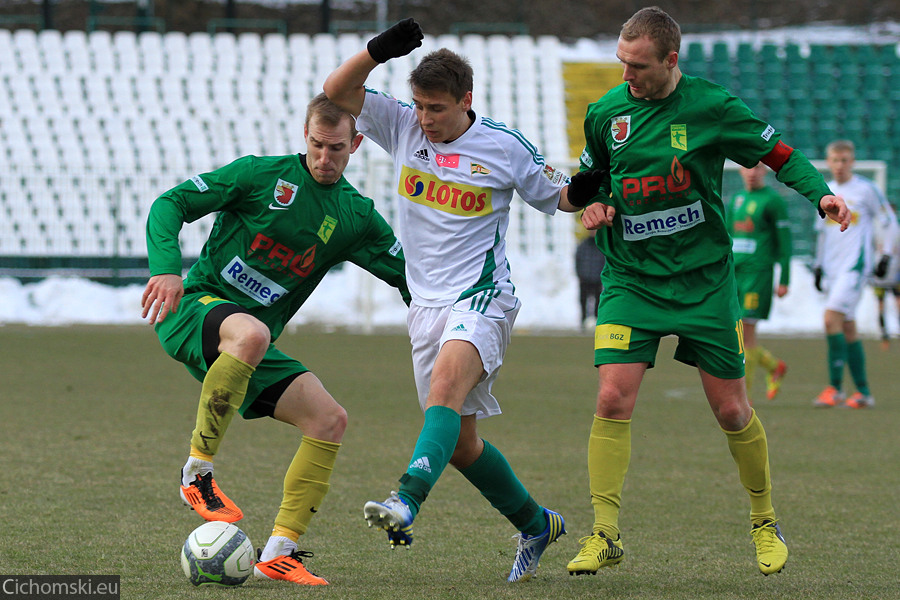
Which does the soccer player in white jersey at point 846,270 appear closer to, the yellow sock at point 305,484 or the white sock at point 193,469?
the yellow sock at point 305,484

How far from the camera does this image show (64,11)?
40.2 metres

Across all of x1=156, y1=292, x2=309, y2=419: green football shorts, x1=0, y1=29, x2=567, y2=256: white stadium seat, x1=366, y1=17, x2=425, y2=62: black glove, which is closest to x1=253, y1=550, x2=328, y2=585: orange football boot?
x1=156, y1=292, x2=309, y2=419: green football shorts

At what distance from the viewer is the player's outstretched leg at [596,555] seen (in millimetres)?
3793

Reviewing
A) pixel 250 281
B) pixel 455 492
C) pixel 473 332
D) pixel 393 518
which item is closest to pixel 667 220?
pixel 473 332

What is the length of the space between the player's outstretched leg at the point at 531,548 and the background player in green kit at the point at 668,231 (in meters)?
0.21

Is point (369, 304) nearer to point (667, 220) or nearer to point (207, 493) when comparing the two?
point (667, 220)

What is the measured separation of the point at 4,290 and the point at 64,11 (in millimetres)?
24816

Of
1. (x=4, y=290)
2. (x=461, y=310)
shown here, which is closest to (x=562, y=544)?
(x=461, y=310)

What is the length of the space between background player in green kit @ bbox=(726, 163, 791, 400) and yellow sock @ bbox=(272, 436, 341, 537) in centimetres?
592

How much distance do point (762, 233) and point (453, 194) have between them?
6071mm

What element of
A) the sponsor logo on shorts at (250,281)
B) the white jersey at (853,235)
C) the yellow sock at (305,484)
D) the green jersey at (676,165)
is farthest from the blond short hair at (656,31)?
the white jersey at (853,235)

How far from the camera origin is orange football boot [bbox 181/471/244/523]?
3.87 meters

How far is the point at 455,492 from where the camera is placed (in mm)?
5848

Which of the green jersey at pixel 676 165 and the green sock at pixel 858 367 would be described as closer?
the green jersey at pixel 676 165
